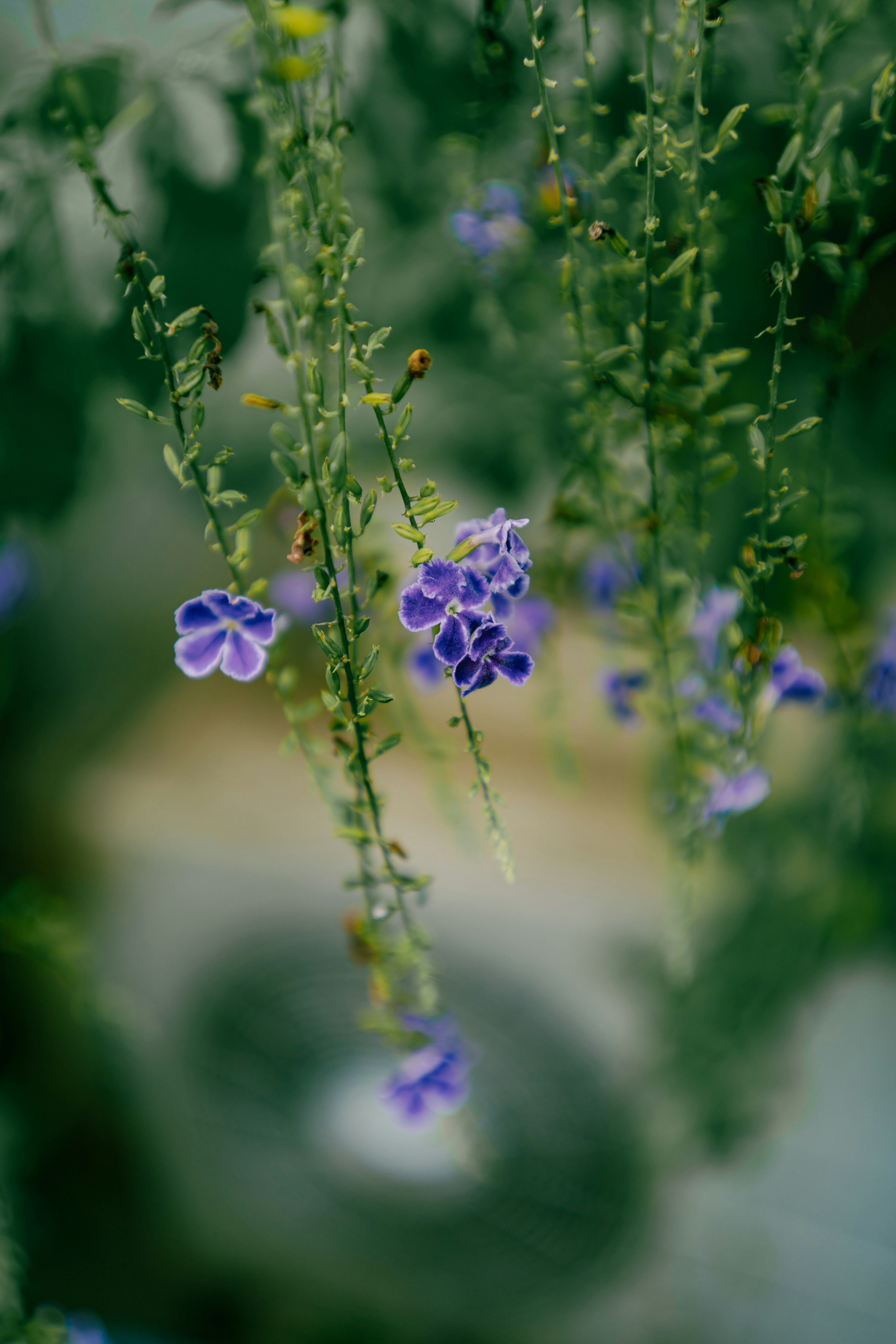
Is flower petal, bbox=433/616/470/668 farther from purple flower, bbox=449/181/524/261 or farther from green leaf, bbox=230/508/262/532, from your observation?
purple flower, bbox=449/181/524/261

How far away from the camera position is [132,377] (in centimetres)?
33

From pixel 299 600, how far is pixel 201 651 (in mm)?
232

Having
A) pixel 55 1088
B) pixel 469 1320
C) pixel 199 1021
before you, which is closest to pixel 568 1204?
pixel 469 1320

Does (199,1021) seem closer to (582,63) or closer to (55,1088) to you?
(55,1088)

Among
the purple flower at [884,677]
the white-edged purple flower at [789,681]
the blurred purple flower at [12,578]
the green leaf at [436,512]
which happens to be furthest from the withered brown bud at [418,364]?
the blurred purple flower at [12,578]

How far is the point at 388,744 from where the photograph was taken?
26 cm

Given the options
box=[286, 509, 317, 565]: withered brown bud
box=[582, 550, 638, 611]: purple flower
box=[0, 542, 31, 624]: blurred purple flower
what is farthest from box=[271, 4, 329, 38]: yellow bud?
box=[0, 542, 31, 624]: blurred purple flower

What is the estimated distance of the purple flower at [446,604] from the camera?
0.72 ft

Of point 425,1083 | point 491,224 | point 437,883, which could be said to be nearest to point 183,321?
point 491,224

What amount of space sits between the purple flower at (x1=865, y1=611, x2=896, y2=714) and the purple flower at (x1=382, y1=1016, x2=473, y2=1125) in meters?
0.26

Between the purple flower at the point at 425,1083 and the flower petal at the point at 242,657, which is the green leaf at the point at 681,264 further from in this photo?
the purple flower at the point at 425,1083

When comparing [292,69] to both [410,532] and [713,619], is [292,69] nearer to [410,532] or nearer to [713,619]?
[410,532]

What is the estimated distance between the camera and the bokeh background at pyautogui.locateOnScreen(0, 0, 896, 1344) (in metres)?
0.35

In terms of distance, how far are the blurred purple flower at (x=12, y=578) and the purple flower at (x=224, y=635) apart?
338 millimetres
